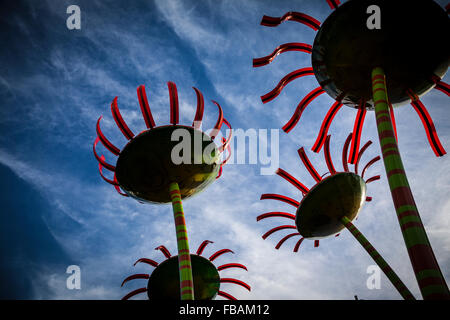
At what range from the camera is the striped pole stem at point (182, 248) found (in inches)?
213

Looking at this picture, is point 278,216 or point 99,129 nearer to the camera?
point 99,129

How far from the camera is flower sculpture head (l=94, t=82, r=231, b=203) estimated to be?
20.2ft

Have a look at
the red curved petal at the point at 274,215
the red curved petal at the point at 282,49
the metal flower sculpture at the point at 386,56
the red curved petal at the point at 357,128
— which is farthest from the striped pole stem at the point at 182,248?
the red curved petal at the point at 357,128

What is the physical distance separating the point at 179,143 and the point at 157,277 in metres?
6.08

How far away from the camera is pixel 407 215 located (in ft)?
11.8

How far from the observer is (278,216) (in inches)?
396

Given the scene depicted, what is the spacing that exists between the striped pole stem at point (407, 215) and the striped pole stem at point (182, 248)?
→ 3.66 metres

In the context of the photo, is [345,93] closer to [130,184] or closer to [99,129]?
[130,184]

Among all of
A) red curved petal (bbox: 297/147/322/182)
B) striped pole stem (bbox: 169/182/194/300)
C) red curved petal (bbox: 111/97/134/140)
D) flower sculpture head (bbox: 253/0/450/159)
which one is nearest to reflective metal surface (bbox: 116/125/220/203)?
striped pole stem (bbox: 169/182/194/300)

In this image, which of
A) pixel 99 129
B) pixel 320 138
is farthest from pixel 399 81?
pixel 99 129

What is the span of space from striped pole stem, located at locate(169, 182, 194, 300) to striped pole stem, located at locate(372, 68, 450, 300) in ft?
12.0

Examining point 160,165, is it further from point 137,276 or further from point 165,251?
point 137,276

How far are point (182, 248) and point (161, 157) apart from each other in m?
1.92
